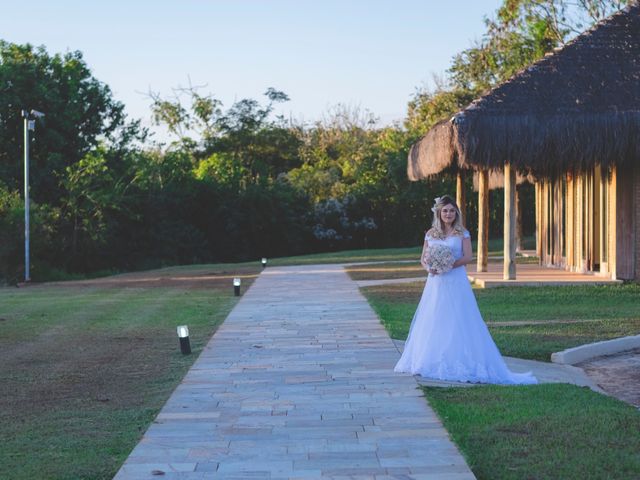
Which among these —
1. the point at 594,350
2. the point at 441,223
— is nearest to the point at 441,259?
the point at 441,223

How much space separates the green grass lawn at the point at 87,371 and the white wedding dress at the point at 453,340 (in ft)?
7.29

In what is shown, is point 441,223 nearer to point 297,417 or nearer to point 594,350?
point 594,350

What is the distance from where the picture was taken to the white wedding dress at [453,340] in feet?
28.9

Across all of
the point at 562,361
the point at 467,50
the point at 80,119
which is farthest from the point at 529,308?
the point at 467,50

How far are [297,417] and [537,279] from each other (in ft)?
41.4

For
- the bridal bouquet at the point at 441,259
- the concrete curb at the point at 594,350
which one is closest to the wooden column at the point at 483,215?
the concrete curb at the point at 594,350

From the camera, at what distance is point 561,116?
16.8 metres

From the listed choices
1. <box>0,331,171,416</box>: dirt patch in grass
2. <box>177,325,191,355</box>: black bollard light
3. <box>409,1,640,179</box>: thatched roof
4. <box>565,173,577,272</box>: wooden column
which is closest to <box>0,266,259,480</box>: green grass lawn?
<box>0,331,171,416</box>: dirt patch in grass

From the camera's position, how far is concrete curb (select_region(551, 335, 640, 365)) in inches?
394

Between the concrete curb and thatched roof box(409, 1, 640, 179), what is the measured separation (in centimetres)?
619

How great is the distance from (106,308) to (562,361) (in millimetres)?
9072

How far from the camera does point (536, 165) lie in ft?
56.8

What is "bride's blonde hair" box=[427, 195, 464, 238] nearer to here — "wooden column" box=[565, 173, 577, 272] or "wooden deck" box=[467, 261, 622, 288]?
"wooden deck" box=[467, 261, 622, 288]

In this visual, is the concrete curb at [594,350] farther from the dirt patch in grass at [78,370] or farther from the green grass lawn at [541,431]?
the dirt patch in grass at [78,370]
